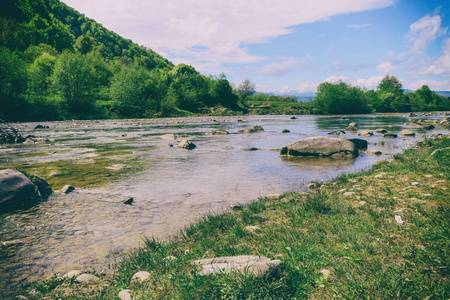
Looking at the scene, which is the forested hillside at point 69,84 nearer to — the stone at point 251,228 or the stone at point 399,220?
the stone at point 251,228

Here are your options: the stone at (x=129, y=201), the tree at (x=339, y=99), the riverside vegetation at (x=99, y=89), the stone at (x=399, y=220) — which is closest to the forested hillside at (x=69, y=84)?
the riverside vegetation at (x=99, y=89)

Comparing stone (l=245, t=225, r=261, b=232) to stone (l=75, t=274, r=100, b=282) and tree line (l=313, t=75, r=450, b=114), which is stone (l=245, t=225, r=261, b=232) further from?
tree line (l=313, t=75, r=450, b=114)

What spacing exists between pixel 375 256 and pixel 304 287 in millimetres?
1275

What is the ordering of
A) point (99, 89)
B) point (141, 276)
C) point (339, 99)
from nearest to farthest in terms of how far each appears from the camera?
point (141, 276), point (99, 89), point (339, 99)

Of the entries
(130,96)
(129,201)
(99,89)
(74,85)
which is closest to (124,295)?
(129,201)

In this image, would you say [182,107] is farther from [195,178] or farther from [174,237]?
[174,237]

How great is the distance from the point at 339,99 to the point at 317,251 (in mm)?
87750

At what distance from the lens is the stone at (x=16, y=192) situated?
286 inches

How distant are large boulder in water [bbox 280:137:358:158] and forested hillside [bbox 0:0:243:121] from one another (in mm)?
52408

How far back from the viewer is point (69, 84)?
5784cm

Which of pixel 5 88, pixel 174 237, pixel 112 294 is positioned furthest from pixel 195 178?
pixel 5 88

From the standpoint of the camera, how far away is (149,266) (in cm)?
418

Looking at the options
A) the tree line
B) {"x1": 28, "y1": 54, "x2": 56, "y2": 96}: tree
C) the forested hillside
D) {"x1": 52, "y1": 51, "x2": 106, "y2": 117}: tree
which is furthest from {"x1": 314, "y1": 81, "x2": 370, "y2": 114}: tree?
{"x1": 28, "y1": 54, "x2": 56, "y2": 96}: tree

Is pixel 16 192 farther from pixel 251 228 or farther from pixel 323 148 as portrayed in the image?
pixel 323 148
